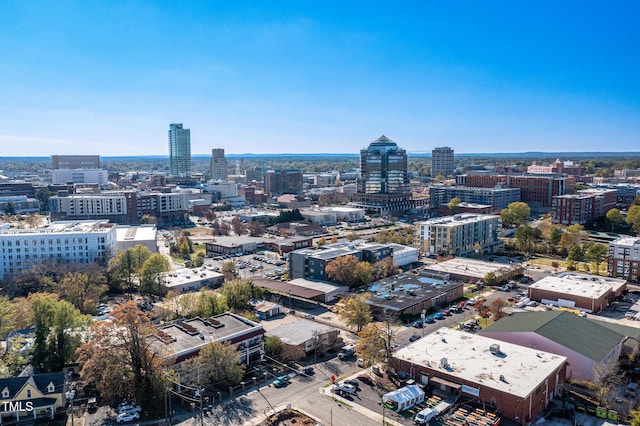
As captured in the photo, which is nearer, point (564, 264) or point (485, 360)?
point (485, 360)

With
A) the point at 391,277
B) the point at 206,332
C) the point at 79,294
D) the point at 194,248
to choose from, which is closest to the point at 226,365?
the point at 206,332

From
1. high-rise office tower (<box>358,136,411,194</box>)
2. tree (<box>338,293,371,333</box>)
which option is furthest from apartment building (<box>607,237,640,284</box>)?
high-rise office tower (<box>358,136,411,194</box>)

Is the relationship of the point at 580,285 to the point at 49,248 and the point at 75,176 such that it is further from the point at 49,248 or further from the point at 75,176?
the point at 75,176

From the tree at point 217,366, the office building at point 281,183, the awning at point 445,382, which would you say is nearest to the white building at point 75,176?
the office building at point 281,183

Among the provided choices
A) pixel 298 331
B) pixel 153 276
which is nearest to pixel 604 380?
pixel 298 331

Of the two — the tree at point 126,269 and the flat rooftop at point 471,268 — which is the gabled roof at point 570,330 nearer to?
the flat rooftop at point 471,268

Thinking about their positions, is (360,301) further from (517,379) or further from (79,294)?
(79,294)
